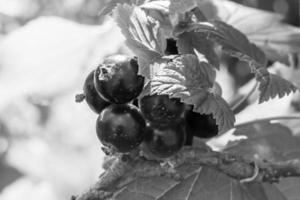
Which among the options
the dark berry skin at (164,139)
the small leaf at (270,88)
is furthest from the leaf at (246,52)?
the dark berry skin at (164,139)

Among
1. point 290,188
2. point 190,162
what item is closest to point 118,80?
point 190,162

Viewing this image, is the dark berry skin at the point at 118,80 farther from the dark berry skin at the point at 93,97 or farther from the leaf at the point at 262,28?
the leaf at the point at 262,28

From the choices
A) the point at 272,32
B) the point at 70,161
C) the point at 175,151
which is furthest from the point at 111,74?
the point at 70,161

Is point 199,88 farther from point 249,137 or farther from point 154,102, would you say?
point 249,137

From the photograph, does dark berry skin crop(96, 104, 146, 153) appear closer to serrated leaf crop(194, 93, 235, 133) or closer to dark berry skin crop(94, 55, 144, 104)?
dark berry skin crop(94, 55, 144, 104)

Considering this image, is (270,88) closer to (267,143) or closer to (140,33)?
(140,33)

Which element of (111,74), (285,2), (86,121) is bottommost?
(285,2)

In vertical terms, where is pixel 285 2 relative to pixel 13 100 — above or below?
below
